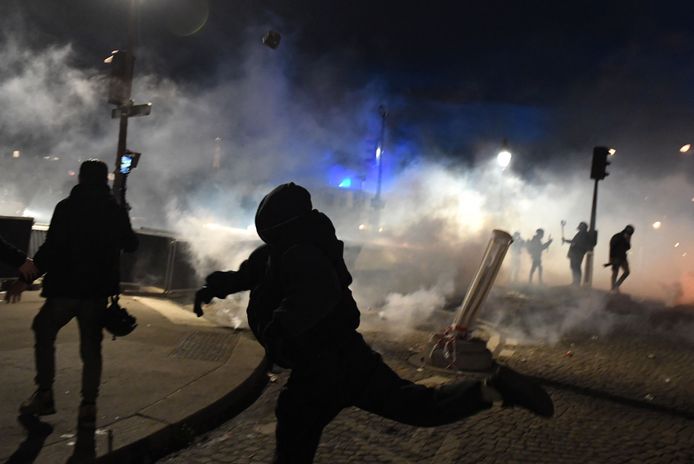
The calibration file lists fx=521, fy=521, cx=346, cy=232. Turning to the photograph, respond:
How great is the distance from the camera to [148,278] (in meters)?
8.98

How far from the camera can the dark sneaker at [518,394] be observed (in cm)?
211

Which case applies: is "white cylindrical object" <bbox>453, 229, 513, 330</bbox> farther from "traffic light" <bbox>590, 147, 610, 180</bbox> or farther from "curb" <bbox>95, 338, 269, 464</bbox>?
"traffic light" <bbox>590, 147, 610, 180</bbox>

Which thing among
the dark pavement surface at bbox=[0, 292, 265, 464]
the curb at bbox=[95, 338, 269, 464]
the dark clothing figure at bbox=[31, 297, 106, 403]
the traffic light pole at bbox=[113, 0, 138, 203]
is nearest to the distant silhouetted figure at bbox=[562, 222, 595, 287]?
the dark pavement surface at bbox=[0, 292, 265, 464]

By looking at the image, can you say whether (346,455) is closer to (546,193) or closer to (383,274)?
(383,274)

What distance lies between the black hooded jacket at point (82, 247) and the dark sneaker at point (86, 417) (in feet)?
2.19

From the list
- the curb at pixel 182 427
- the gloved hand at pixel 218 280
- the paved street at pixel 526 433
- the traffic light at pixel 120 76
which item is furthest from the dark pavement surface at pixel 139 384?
the traffic light at pixel 120 76

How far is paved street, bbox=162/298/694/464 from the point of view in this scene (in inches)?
128

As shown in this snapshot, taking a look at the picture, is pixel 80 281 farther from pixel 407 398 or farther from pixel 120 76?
pixel 120 76

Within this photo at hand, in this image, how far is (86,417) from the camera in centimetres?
314

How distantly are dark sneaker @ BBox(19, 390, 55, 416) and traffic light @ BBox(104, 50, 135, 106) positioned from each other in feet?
25.2

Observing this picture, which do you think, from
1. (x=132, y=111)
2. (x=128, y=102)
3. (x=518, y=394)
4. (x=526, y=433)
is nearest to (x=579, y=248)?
(x=526, y=433)

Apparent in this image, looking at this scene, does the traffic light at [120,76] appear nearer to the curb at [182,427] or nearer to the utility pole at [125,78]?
the utility pole at [125,78]

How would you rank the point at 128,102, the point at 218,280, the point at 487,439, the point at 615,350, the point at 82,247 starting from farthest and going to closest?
the point at 128,102, the point at 615,350, the point at 487,439, the point at 82,247, the point at 218,280

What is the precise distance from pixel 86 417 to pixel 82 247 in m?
1.02
